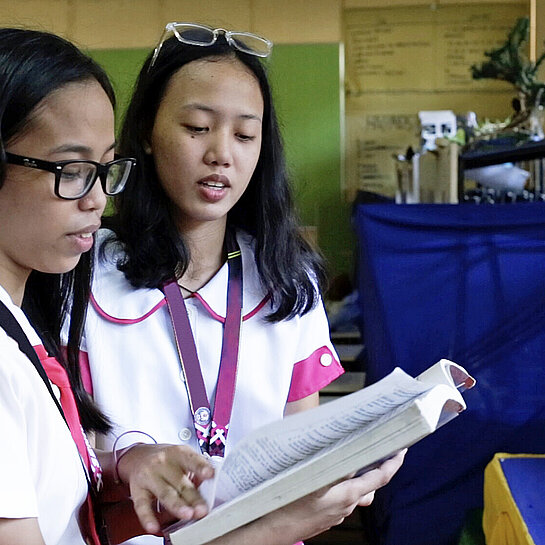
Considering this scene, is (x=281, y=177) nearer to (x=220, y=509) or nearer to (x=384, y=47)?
(x=220, y=509)

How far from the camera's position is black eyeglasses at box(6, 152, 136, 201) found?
3.21 feet

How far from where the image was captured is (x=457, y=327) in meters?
2.64

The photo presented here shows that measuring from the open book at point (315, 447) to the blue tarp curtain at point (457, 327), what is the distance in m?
1.68

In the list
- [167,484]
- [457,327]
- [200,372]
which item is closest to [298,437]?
[167,484]

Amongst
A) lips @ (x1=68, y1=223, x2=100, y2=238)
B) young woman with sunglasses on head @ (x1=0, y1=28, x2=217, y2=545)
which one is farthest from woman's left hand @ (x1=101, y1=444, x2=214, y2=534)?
lips @ (x1=68, y1=223, x2=100, y2=238)

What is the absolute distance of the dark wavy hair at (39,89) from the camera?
98cm

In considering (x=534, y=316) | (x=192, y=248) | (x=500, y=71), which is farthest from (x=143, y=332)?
(x=500, y=71)

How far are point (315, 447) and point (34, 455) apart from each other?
0.30 meters

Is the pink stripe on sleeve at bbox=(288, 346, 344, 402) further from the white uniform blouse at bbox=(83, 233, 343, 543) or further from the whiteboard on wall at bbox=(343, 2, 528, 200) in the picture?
the whiteboard on wall at bbox=(343, 2, 528, 200)

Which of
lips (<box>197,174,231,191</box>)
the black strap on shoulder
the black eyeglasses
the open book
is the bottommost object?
the open book

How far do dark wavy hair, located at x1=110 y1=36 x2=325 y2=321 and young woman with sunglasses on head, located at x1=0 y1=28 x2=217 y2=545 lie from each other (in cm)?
48

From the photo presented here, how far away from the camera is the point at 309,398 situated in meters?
1.63

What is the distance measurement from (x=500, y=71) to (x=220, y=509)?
148 inches

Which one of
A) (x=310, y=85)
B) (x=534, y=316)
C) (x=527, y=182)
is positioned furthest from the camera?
(x=310, y=85)
